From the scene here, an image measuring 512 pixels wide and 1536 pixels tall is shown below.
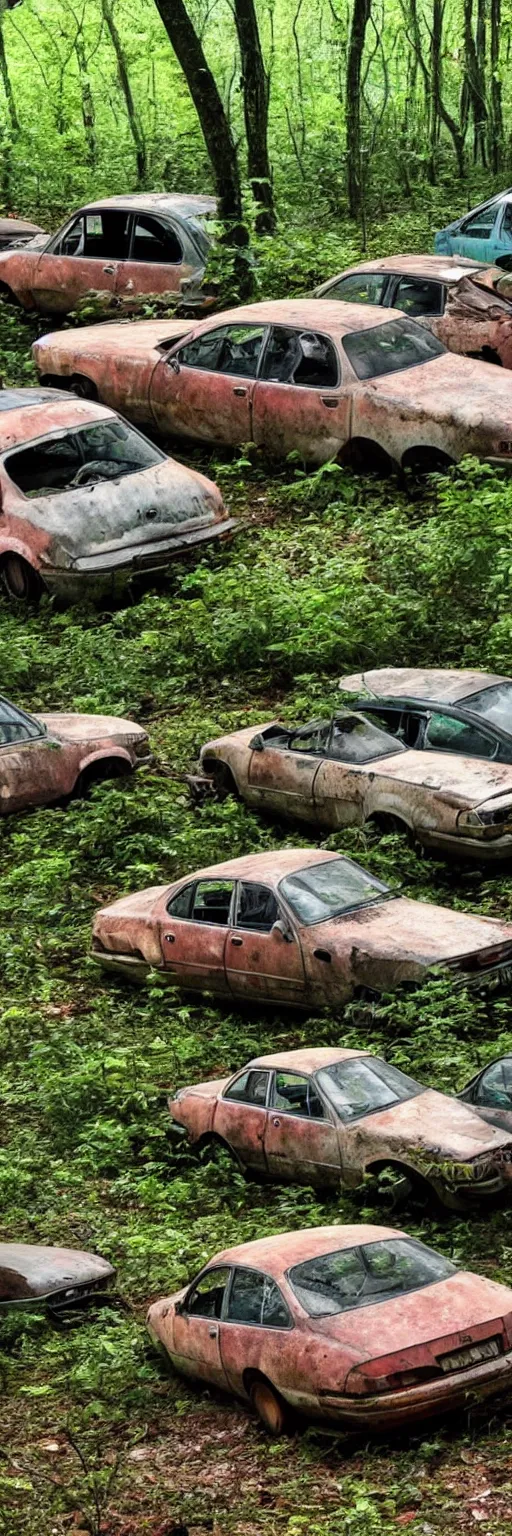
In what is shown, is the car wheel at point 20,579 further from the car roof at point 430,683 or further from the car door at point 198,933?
the car door at point 198,933

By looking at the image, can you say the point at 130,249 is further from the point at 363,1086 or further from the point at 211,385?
the point at 363,1086

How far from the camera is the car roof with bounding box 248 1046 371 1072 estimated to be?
9297mm

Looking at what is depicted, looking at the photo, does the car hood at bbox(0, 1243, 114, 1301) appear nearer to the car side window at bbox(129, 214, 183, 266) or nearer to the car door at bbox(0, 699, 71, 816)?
the car door at bbox(0, 699, 71, 816)

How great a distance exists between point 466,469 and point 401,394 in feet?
3.48

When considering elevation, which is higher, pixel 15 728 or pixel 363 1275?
pixel 15 728

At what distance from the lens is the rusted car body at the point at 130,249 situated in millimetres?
20328

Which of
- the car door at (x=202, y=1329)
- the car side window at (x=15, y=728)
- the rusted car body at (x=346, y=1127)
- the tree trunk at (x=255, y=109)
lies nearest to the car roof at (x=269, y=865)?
the rusted car body at (x=346, y=1127)

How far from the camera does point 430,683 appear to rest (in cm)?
1272

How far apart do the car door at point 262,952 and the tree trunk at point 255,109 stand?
11.8 m

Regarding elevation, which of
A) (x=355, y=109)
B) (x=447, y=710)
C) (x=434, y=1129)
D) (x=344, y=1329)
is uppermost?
(x=355, y=109)

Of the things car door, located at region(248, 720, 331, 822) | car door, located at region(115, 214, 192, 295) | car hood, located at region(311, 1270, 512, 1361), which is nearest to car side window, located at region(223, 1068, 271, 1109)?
car hood, located at region(311, 1270, 512, 1361)

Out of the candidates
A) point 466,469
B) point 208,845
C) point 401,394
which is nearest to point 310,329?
point 401,394

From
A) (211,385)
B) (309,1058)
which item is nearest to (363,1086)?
(309,1058)

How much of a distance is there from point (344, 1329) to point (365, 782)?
5176 mm
